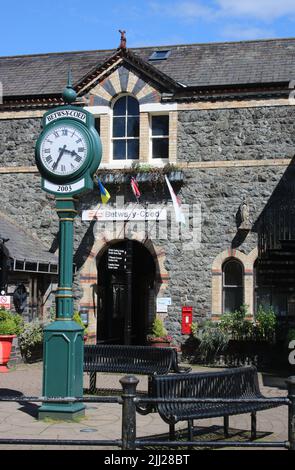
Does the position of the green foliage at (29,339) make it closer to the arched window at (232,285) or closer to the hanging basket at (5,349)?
the hanging basket at (5,349)

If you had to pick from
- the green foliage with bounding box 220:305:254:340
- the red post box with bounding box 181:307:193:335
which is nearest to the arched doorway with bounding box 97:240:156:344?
the red post box with bounding box 181:307:193:335

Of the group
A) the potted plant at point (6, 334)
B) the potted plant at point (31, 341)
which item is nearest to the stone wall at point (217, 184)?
the potted plant at point (31, 341)

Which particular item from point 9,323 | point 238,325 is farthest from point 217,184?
point 9,323

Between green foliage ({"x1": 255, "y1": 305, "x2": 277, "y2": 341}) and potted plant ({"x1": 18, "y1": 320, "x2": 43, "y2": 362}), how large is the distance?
Answer: 523cm

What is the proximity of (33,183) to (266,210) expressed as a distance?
6.37m

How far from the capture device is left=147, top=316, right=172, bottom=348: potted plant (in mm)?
16812

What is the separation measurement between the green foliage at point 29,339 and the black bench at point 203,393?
27.7 feet

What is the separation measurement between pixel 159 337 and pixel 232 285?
2.29 meters

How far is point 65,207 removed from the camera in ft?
31.1

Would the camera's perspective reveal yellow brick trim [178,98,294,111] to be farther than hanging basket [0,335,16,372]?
Yes

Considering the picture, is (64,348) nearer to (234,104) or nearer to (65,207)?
(65,207)

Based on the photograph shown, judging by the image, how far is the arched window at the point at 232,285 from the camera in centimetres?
1739

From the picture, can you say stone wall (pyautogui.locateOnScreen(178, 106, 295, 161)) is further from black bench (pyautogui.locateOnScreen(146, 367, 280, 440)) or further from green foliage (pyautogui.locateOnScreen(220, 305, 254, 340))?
black bench (pyautogui.locateOnScreen(146, 367, 280, 440))

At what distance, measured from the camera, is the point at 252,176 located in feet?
56.9
